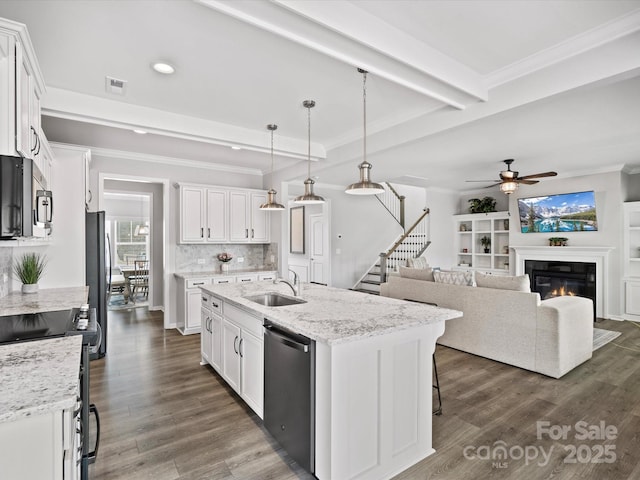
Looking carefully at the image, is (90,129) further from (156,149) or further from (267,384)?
(267,384)

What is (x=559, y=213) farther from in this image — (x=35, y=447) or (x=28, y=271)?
(x=28, y=271)

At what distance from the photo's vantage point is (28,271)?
328cm

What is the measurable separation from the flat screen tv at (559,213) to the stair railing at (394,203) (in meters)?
2.61

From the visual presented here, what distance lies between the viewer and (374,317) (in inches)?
89.7

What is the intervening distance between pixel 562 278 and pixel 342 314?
623 centimetres

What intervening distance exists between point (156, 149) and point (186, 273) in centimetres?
190

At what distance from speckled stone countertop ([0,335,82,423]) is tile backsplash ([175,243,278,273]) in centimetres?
386

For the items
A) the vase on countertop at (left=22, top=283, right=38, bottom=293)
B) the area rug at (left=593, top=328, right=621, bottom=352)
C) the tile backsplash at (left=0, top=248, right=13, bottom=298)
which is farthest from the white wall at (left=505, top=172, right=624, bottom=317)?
the tile backsplash at (left=0, top=248, right=13, bottom=298)

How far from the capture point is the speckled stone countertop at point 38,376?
1.04 meters

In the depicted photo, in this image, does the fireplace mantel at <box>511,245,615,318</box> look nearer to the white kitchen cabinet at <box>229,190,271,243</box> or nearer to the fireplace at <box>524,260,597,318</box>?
Answer: the fireplace at <box>524,260,597,318</box>

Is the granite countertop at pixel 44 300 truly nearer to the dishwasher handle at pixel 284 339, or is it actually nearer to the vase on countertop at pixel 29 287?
the vase on countertop at pixel 29 287

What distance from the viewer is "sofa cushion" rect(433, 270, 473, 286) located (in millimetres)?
4281

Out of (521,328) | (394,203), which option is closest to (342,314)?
(521,328)

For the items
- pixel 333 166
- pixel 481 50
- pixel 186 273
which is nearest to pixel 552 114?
pixel 481 50
